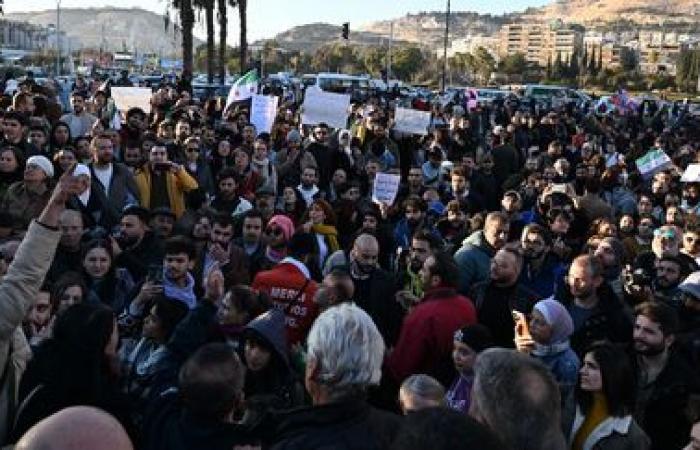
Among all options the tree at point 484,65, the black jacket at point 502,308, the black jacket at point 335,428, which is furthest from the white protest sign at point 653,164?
the tree at point 484,65

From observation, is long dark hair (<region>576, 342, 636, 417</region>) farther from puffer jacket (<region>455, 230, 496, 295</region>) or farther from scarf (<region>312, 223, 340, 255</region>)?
scarf (<region>312, 223, 340, 255</region>)

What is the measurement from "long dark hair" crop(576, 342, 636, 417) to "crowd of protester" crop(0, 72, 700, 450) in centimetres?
1

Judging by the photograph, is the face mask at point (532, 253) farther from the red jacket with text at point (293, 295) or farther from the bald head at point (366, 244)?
the red jacket with text at point (293, 295)

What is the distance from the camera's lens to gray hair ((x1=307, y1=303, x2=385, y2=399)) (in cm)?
275

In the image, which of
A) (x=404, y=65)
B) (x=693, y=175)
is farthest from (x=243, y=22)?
(x=404, y=65)

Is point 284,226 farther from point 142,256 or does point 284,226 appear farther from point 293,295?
point 293,295

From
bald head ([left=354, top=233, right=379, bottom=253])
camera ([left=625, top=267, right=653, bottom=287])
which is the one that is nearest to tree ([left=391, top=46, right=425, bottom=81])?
camera ([left=625, top=267, right=653, bottom=287])

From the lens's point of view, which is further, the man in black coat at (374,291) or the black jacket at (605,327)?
the man in black coat at (374,291)

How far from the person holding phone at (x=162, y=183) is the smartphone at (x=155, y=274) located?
2463 millimetres

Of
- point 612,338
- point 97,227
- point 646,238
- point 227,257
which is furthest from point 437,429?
point 646,238

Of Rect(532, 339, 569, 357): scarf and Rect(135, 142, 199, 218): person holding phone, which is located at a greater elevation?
Rect(135, 142, 199, 218): person holding phone

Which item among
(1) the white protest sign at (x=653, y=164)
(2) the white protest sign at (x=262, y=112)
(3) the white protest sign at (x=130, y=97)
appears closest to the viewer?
(1) the white protest sign at (x=653, y=164)

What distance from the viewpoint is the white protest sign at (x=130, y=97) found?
42.2 feet

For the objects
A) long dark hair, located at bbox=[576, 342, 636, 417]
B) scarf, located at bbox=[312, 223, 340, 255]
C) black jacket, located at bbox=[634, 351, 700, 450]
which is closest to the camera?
long dark hair, located at bbox=[576, 342, 636, 417]
